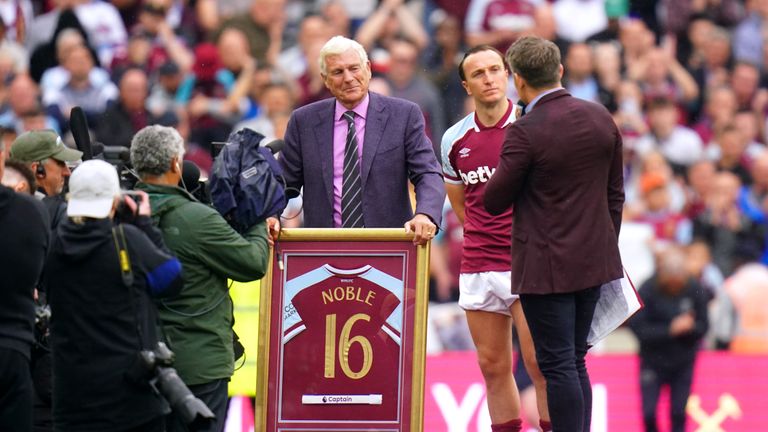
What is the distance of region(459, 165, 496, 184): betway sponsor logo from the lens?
353 inches

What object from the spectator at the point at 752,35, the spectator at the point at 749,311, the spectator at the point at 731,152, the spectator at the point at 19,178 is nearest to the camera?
the spectator at the point at 19,178

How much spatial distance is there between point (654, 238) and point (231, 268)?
7.71 metres

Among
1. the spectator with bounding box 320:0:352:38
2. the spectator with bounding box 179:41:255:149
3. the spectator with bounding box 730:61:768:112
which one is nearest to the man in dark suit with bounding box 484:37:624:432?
the spectator with bounding box 179:41:255:149

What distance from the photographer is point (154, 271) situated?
7.50 metres

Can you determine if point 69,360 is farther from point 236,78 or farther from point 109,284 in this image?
point 236,78

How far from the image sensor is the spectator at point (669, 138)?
16453mm

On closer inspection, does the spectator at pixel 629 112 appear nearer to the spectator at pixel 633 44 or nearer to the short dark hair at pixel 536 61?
the spectator at pixel 633 44

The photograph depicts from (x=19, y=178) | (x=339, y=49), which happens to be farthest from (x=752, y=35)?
(x=19, y=178)

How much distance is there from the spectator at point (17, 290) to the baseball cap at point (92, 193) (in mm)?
267

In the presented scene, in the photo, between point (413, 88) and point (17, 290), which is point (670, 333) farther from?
point (17, 290)

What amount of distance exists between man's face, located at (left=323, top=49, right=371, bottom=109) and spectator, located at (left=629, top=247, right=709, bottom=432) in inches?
213

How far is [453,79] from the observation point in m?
16.6

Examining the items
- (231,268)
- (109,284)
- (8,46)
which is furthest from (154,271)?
(8,46)

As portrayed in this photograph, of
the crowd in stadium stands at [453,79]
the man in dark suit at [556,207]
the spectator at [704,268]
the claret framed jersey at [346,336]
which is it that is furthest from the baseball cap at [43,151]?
the spectator at [704,268]
